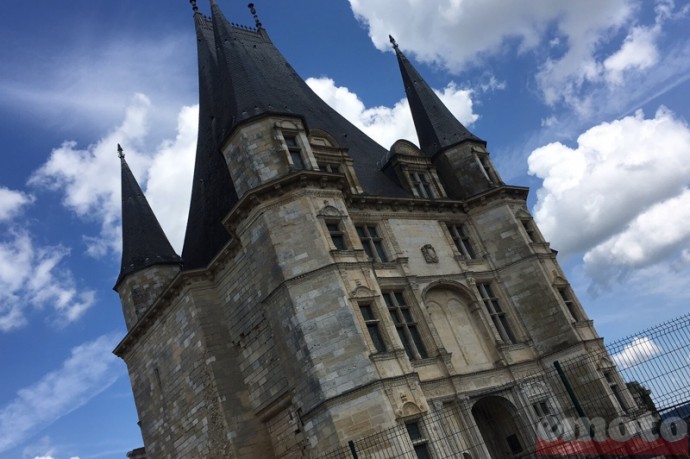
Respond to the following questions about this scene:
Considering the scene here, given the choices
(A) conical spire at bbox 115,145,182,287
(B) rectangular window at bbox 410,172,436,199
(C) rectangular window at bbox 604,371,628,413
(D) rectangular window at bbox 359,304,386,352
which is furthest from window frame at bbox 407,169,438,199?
(A) conical spire at bbox 115,145,182,287

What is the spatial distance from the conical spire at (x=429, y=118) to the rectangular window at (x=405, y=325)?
9620mm

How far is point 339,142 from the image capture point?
27781 millimetres

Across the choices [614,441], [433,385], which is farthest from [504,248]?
[614,441]

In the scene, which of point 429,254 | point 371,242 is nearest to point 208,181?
point 371,242

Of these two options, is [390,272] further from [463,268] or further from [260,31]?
[260,31]

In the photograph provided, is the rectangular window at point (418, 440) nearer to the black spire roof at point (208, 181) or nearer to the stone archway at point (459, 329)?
the stone archway at point (459, 329)

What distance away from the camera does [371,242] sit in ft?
76.5

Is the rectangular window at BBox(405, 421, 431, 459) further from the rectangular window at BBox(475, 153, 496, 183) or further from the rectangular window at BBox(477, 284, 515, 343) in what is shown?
the rectangular window at BBox(475, 153, 496, 183)

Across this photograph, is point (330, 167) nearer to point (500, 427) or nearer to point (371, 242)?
point (371, 242)

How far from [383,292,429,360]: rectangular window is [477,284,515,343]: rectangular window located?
4168 millimetres

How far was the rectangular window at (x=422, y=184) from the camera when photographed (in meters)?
27.2

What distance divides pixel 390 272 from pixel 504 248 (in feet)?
21.3

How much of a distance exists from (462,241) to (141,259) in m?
14.8

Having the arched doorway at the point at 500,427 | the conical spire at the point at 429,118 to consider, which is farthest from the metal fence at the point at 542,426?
the conical spire at the point at 429,118
